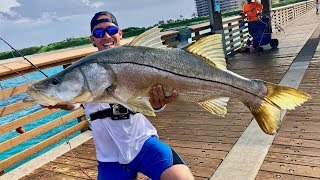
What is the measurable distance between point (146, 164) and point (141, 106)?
37.3 inches

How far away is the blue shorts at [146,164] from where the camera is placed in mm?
2818

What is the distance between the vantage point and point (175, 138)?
557cm

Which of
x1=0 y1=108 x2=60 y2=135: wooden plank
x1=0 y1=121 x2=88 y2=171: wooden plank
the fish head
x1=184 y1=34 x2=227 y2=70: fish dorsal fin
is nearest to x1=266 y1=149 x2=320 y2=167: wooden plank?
x1=184 y1=34 x2=227 y2=70: fish dorsal fin

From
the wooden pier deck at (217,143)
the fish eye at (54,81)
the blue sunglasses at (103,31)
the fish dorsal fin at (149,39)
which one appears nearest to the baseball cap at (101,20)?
the blue sunglasses at (103,31)

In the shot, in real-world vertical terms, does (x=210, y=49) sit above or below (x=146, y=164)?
A: above

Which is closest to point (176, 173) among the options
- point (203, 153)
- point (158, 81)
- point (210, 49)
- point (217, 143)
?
point (158, 81)

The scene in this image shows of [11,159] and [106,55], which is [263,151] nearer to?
[106,55]

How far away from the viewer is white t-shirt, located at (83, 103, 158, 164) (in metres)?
2.87

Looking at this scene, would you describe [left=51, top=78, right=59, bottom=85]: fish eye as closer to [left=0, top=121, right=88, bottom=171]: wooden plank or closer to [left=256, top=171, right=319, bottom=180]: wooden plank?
[left=256, top=171, right=319, bottom=180]: wooden plank

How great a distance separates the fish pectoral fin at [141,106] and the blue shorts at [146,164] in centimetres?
87

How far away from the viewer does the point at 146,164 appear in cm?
286

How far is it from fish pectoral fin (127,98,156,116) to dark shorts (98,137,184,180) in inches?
34.1

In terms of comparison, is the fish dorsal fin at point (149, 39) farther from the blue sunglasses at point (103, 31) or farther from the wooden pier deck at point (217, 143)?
the wooden pier deck at point (217, 143)

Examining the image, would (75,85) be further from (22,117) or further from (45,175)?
(22,117)
